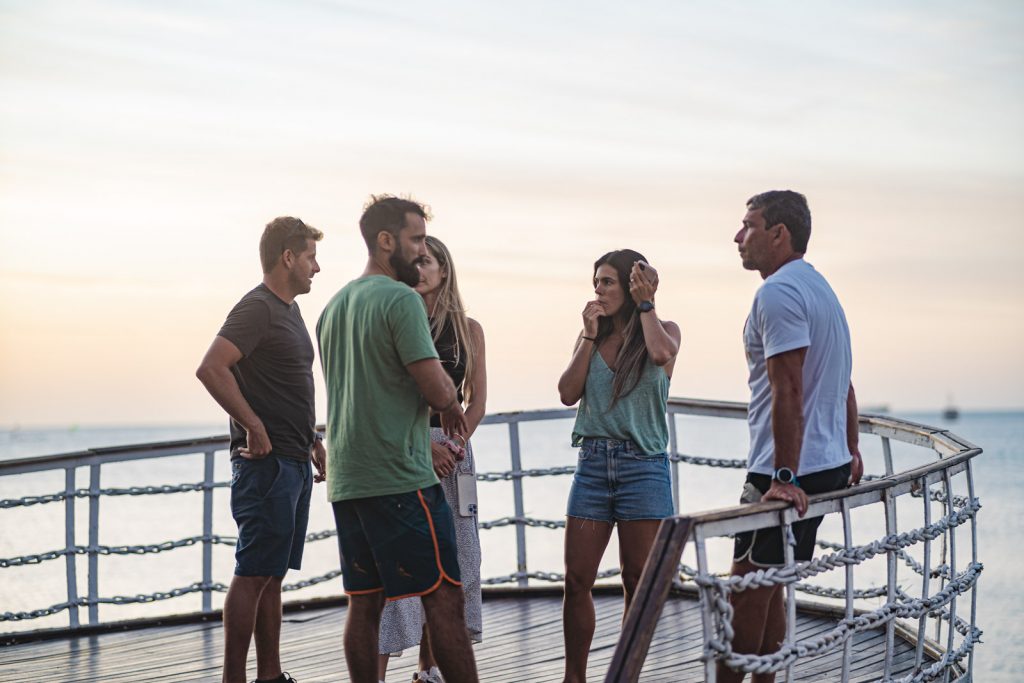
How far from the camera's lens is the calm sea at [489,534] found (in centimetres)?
1503

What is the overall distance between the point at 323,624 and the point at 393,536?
9.48ft

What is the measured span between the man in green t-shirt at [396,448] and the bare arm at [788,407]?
893mm

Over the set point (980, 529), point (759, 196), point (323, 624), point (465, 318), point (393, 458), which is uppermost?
point (759, 196)

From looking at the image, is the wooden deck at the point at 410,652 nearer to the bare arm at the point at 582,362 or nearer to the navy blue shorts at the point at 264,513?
the navy blue shorts at the point at 264,513

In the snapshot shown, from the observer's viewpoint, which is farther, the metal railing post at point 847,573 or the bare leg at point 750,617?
the bare leg at point 750,617

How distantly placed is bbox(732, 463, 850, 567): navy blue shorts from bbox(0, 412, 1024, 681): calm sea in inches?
50.5

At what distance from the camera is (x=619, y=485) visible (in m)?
4.10

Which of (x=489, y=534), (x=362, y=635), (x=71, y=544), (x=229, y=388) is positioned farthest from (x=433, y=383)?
(x=489, y=534)

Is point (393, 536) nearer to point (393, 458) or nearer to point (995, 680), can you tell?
point (393, 458)

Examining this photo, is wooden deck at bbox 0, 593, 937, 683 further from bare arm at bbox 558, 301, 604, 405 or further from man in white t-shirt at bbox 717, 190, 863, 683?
man in white t-shirt at bbox 717, 190, 863, 683

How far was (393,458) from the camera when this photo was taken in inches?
131

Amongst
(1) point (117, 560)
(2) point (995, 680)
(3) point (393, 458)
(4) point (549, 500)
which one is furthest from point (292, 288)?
(4) point (549, 500)

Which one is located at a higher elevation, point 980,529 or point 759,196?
point 759,196

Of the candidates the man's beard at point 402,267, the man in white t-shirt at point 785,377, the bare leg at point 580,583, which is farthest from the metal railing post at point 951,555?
the man's beard at point 402,267
